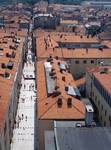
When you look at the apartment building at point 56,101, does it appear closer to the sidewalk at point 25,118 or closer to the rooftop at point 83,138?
the rooftop at point 83,138

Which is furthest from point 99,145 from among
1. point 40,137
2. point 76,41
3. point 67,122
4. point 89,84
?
point 76,41

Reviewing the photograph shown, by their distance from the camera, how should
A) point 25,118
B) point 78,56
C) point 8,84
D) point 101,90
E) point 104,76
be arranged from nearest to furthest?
point 8,84, point 101,90, point 104,76, point 25,118, point 78,56

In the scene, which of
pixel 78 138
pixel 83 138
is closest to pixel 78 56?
pixel 83 138

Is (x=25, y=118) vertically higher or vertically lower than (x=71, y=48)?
lower

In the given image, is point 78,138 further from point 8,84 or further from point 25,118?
point 25,118

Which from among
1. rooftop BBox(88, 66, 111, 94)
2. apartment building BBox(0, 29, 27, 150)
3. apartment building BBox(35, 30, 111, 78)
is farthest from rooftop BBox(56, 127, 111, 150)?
apartment building BBox(35, 30, 111, 78)

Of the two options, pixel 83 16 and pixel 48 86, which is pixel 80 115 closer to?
pixel 48 86
